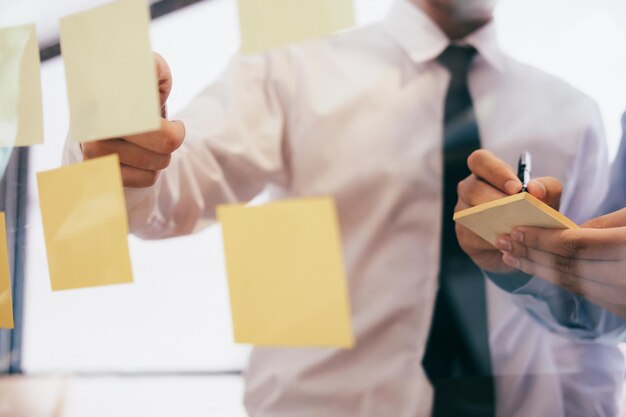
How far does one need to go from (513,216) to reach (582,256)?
85mm

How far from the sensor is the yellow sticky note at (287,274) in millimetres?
498

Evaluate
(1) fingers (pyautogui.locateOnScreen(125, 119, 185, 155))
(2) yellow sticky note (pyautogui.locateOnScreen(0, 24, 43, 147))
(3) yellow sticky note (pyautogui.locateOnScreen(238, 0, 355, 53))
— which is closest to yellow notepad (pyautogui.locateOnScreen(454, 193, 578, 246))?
(3) yellow sticky note (pyautogui.locateOnScreen(238, 0, 355, 53))

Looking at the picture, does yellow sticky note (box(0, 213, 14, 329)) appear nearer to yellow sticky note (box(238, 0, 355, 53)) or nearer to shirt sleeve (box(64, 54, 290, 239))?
shirt sleeve (box(64, 54, 290, 239))

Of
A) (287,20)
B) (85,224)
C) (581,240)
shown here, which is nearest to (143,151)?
(85,224)

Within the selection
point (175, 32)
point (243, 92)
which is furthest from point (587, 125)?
point (175, 32)

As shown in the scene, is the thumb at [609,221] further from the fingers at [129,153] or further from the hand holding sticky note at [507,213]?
Result: the fingers at [129,153]

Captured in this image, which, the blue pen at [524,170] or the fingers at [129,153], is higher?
the fingers at [129,153]

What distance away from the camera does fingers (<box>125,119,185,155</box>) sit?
23.8 inches

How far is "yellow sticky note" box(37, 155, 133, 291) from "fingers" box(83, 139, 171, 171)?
0.01 metres

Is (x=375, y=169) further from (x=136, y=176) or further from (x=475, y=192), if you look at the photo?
(x=136, y=176)

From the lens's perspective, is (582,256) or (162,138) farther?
(162,138)

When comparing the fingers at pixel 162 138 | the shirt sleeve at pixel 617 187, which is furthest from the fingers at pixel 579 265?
the fingers at pixel 162 138

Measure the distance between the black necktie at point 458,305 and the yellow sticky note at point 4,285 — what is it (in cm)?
56

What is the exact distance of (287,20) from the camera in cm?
53
